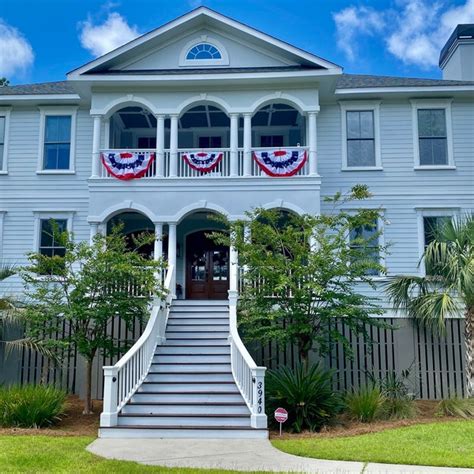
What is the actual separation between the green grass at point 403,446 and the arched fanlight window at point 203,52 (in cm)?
1209

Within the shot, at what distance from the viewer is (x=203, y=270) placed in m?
19.5

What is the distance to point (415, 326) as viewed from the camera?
46.3ft

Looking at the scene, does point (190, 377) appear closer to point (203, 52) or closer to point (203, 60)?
point (203, 60)

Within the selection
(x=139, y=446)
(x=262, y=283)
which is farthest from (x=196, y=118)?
(x=139, y=446)

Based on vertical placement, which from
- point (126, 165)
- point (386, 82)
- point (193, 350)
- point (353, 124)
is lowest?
point (193, 350)

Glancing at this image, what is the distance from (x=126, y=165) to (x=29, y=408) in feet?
26.2

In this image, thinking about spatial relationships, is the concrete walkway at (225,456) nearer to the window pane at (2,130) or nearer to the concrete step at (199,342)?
the concrete step at (199,342)

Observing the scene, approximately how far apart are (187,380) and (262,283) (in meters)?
2.75

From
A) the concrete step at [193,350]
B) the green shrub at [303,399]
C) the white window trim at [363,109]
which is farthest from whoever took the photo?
the white window trim at [363,109]

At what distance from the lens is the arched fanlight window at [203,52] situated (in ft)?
57.8

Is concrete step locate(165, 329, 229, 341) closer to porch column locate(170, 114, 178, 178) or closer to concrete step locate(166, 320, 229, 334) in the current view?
concrete step locate(166, 320, 229, 334)

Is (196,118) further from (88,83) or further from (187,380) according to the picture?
(187,380)

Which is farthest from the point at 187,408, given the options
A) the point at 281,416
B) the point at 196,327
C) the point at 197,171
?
the point at 197,171

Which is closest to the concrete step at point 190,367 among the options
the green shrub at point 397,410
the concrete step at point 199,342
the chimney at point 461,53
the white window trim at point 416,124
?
the concrete step at point 199,342
